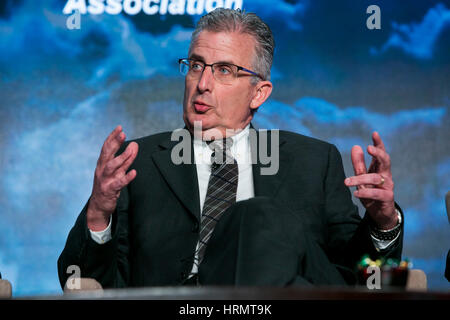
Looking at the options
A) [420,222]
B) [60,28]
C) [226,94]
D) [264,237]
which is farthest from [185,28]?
[264,237]

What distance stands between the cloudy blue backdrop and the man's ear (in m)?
1.36

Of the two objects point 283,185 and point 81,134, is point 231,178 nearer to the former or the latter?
point 283,185

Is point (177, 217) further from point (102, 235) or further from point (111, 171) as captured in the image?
point (111, 171)

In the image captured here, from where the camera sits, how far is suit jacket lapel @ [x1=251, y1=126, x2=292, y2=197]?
2090mm

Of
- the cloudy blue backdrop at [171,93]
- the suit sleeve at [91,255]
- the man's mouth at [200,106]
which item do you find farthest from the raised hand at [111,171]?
the cloudy blue backdrop at [171,93]

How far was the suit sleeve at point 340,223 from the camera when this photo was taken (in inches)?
74.5

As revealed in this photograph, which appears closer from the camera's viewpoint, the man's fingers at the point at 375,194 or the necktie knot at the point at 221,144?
the man's fingers at the point at 375,194

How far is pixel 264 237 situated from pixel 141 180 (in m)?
0.86

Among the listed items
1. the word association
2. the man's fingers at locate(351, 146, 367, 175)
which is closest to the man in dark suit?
the man's fingers at locate(351, 146, 367, 175)

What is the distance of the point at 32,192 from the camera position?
3820 millimetres

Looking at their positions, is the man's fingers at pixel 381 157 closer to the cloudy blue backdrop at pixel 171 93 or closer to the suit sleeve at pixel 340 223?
the suit sleeve at pixel 340 223

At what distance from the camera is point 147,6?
154 inches
